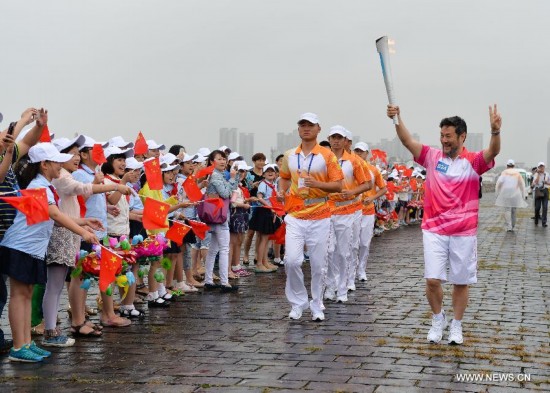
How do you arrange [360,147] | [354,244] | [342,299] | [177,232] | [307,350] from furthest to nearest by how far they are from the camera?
1. [360,147]
2. [354,244]
3. [342,299]
4. [177,232]
5. [307,350]

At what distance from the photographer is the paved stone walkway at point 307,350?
5.94 metres

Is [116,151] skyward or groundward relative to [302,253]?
skyward

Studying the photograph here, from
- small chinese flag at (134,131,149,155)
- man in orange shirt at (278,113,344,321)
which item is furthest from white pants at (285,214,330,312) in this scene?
small chinese flag at (134,131,149,155)

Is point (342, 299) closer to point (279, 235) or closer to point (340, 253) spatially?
point (340, 253)

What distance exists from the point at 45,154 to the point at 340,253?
442 centimetres

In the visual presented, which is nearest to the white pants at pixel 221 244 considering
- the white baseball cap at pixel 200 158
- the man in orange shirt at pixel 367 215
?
the white baseball cap at pixel 200 158

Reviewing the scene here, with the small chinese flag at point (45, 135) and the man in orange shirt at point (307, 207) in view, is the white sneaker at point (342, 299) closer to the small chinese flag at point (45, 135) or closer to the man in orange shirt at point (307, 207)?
the man in orange shirt at point (307, 207)

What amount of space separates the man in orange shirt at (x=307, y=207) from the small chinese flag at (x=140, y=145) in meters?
2.54

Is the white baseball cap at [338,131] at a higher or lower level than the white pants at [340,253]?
higher

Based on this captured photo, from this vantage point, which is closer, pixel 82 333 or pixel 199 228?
pixel 82 333

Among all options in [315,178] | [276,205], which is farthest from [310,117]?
[276,205]

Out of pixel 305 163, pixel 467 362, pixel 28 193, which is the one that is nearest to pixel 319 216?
pixel 305 163

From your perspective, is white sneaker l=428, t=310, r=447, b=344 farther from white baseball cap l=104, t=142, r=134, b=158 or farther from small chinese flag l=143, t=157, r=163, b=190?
white baseball cap l=104, t=142, r=134, b=158

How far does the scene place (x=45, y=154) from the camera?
6918mm
